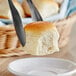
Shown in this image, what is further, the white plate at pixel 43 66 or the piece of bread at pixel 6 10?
the piece of bread at pixel 6 10

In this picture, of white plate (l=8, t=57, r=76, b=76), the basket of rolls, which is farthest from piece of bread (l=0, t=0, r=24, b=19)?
white plate (l=8, t=57, r=76, b=76)

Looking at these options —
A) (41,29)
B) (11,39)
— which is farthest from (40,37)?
(11,39)

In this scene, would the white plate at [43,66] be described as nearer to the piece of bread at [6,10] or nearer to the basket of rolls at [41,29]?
the basket of rolls at [41,29]

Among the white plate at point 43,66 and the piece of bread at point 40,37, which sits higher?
the piece of bread at point 40,37

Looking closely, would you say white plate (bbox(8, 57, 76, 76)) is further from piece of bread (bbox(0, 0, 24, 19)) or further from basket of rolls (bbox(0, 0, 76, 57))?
piece of bread (bbox(0, 0, 24, 19))

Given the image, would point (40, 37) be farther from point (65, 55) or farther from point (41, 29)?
point (65, 55)

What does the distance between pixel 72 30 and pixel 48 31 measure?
0.63ft

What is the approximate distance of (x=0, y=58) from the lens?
507 mm

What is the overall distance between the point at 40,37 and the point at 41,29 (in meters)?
0.01

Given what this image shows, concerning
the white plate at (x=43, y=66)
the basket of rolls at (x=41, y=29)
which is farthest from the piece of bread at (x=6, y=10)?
the white plate at (x=43, y=66)

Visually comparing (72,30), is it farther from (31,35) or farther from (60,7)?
(31,35)

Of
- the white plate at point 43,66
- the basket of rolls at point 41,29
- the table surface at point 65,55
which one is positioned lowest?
the table surface at point 65,55

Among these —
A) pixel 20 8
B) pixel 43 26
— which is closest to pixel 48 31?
pixel 43 26

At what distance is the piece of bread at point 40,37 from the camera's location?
411 millimetres
